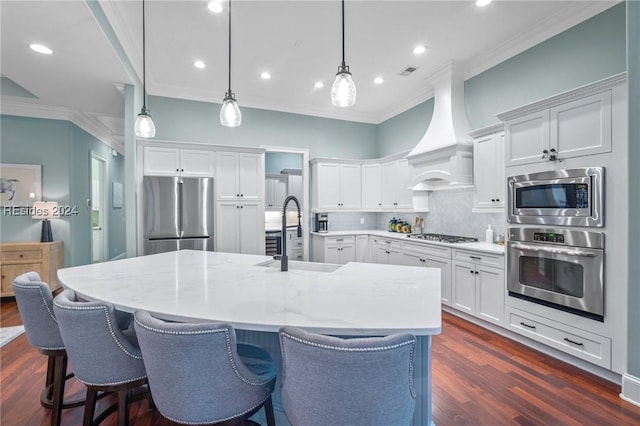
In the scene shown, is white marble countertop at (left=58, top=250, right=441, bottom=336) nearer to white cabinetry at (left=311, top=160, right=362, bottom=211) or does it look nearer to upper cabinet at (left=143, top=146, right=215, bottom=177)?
upper cabinet at (left=143, top=146, right=215, bottom=177)

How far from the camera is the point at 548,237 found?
8.82ft

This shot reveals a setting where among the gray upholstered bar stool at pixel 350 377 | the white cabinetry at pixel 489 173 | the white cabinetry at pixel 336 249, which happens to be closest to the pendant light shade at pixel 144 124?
the gray upholstered bar stool at pixel 350 377

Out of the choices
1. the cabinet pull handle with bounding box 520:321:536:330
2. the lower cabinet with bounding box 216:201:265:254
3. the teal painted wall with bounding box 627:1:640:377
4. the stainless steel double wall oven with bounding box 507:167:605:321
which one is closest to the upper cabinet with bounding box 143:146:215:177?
the lower cabinet with bounding box 216:201:265:254

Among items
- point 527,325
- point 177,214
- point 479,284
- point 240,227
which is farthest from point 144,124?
Result: point 527,325

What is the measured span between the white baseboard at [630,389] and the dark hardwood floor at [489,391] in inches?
1.7

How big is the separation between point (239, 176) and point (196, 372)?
3.73 meters

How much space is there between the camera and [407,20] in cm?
305

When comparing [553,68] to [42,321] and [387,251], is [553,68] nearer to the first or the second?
[387,251]

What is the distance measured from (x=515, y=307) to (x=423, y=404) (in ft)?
6.73

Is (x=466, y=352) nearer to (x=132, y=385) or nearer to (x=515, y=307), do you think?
(x=515, y=307)

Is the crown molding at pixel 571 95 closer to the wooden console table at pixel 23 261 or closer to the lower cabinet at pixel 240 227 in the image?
the lower cabinet at pixel 240 227

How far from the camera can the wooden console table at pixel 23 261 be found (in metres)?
4.27

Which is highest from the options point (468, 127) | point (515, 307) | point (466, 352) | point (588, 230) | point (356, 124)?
point (356, 124)

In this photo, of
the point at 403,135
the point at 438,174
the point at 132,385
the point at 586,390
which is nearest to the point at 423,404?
the point at 132,385
